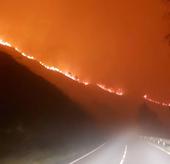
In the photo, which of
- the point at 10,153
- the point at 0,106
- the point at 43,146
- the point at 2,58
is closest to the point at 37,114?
the point at 0,106

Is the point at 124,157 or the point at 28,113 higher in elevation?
the point at 28,113

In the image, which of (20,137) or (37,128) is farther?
(37,128)

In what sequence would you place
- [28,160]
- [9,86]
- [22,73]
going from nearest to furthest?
[28,160] → [9,86] → [22,73]

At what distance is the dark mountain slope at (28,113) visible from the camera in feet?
140

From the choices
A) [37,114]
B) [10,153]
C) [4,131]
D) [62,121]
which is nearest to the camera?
[10,153]

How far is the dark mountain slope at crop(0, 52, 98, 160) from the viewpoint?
4272 centimetres

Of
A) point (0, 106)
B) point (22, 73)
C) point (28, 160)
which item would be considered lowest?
point (28, 160)

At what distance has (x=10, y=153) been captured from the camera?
3416 cm

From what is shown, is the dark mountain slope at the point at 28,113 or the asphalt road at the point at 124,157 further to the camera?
the dark mountain slope at the point at 28,113

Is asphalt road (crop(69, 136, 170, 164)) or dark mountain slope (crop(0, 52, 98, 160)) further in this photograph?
dark mountain slope (crop(0, 52, 98, 160))

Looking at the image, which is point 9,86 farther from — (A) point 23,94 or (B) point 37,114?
(B) point 37,114

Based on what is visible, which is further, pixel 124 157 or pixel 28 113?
pixel 28 113

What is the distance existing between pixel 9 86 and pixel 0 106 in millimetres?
13802

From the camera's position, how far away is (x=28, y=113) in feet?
188
